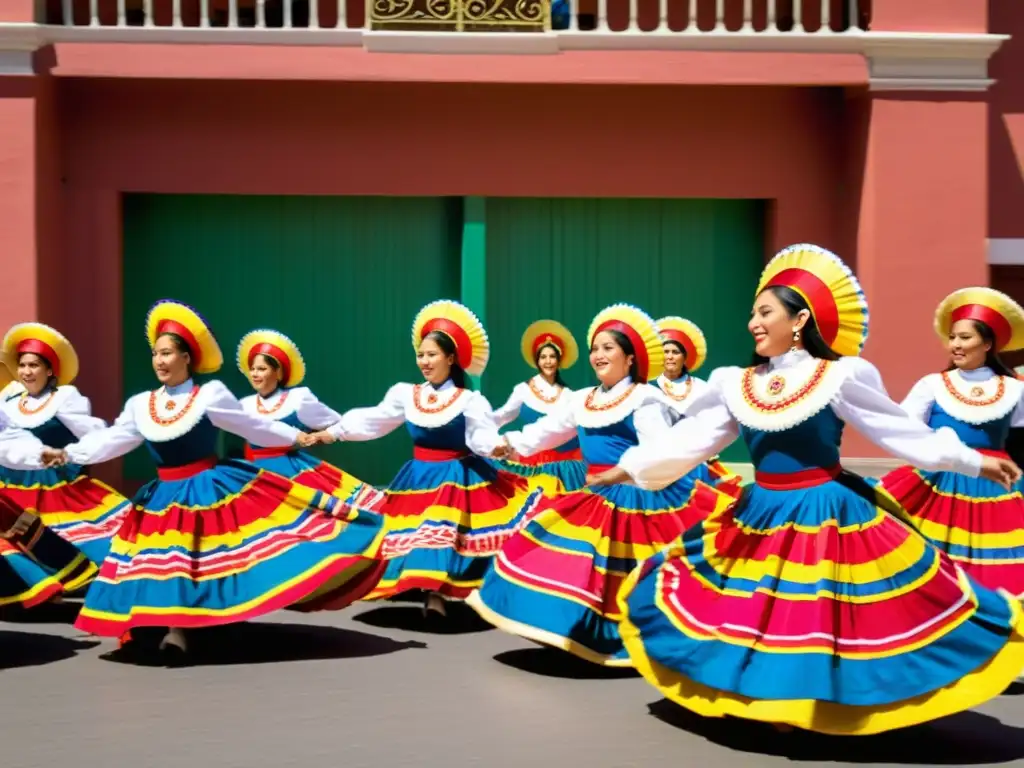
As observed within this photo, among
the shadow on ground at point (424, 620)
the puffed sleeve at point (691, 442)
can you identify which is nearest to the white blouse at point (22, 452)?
the shadow on ground at point (424, 620)

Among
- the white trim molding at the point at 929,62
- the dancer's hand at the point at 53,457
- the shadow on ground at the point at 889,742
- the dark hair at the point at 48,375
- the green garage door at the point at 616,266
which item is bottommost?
the shadow on ground at the point at 889,742

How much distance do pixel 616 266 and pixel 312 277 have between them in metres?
2.86

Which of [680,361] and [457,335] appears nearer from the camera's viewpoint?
[457,335]

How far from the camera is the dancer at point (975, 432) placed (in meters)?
7.95

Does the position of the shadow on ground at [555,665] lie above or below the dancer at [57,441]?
below

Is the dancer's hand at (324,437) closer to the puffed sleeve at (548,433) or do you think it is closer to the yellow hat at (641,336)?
the puffed sleeve at (548,433)

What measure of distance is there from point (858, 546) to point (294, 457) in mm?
6214

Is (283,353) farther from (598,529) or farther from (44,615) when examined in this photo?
(598,529)

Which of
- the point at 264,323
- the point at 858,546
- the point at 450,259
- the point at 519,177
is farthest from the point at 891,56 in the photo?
the point at 858,546

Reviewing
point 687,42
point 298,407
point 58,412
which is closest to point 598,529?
point 58,412

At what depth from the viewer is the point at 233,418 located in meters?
7.86

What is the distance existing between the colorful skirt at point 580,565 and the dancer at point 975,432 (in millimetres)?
1324

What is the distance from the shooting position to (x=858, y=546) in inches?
227

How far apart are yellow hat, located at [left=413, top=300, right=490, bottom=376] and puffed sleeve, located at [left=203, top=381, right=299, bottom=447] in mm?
1494
